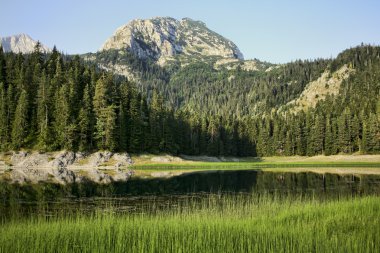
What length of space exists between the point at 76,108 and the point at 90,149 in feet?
43.6

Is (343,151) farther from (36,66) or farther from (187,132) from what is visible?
(36,66)

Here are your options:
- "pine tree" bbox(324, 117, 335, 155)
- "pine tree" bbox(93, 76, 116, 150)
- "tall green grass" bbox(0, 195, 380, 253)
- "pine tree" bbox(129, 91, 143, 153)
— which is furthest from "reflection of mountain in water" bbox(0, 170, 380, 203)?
"pine tree" bbox(324, 117, 335, 155)

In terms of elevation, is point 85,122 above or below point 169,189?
above

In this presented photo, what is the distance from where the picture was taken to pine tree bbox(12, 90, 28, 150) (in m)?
94.3

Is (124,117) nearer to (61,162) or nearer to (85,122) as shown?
(85,122)

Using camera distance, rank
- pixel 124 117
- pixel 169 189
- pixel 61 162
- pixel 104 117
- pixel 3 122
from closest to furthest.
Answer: pixel 169 189 → pixel 61 162 → pixel 3 122 → pixel 104 117 → pixel 124 117

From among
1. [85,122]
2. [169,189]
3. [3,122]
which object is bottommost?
[169,189]

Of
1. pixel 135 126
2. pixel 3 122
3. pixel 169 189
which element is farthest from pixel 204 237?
pixel 3 122

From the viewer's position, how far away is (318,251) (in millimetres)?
11812

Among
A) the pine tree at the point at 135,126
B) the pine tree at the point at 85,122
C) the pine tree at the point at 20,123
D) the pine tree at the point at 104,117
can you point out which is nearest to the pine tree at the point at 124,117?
the pine tree at the point at 135,126

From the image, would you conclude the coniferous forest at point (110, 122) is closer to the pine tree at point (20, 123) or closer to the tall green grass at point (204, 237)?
the pine tree at point (20, 123)

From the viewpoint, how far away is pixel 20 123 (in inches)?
3787

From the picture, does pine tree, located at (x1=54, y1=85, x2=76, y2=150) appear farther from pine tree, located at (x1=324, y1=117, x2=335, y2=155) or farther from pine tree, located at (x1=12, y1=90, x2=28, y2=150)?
pine tree, located at (x1=324, y1=117, x2=335, y2=155)

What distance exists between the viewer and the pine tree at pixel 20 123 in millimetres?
94312
